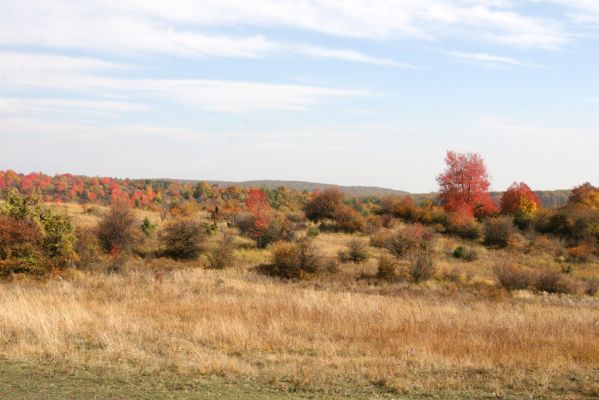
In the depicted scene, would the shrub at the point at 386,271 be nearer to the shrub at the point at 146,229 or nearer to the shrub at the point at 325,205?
the shrub at the point at 146,229

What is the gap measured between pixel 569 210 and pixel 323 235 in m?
22.3

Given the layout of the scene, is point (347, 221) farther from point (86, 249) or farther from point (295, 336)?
point (295, 336)

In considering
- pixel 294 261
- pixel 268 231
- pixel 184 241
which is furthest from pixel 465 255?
pixel 184 241

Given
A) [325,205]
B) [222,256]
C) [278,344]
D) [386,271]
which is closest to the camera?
[278,344]

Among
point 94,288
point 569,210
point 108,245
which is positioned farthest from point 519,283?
point 569,210

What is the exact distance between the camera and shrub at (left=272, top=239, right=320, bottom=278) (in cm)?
2937

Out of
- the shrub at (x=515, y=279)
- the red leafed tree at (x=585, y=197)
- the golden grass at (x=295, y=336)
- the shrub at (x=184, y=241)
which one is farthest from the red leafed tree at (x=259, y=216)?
the red leafed tree at (x=585, y=197)

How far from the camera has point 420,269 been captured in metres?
29.5

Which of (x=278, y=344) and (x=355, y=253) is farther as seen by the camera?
(x=355, y=253)

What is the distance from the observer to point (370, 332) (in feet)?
43.0

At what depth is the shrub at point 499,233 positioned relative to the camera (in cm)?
4428

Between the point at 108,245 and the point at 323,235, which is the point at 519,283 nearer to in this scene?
the point at 323,235

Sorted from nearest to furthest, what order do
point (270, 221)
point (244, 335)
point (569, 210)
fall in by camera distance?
point (244, 335) → point (270, 221) → point (569, 210)

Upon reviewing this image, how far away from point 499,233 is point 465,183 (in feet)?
57.7
